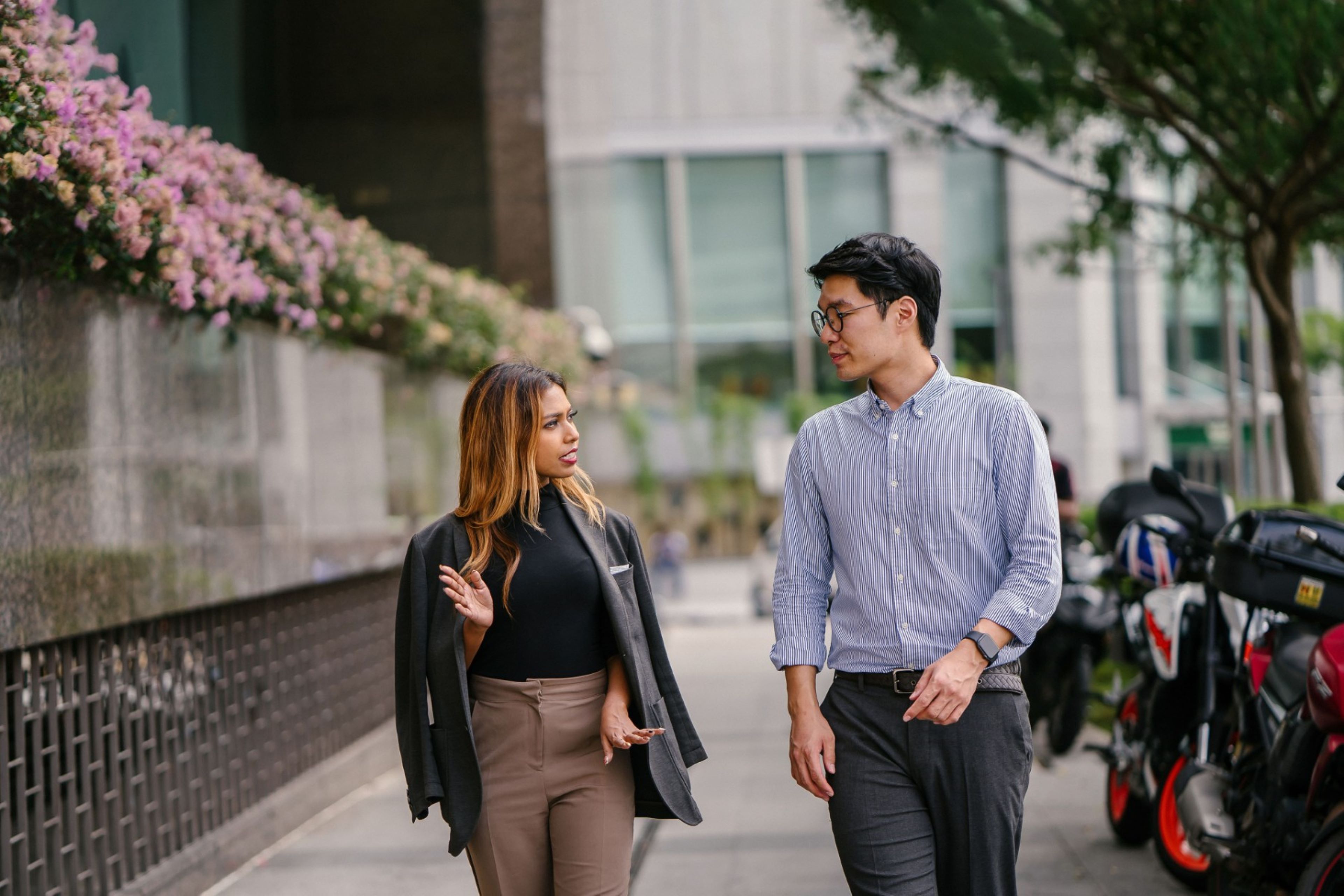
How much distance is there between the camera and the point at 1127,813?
5996mm

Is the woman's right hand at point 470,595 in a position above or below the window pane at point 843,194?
below

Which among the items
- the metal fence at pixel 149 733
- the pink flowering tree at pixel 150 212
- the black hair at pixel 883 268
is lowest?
the metal fence at pixel 149 733

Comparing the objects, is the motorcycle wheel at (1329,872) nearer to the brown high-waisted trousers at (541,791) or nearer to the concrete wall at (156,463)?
the brown high-waisted trousers at (541,791)

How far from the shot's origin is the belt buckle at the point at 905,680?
2889 mm

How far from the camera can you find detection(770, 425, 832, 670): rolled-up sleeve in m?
3.01

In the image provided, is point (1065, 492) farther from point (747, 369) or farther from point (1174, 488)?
point (747, 369)

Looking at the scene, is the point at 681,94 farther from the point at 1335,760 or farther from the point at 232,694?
the point at 1335,760

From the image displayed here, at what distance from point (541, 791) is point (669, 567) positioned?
86.9ft

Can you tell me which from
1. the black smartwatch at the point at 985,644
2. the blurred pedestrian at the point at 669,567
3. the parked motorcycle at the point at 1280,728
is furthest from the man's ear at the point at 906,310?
the blurred pedestrian at the point at 669,567

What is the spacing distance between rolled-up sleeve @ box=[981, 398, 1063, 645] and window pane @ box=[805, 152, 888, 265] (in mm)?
36188

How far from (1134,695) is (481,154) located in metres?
11.2

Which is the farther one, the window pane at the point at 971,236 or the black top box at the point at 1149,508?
the window pane at the point at 971,236

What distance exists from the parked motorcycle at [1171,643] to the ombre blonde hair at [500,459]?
2.67 metres

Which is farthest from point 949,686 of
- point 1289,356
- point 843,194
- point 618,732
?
point 843,194
